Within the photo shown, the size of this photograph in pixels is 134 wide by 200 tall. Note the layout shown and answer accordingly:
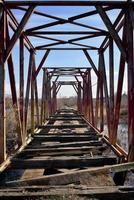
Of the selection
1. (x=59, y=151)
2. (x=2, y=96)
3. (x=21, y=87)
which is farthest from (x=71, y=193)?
(x=21, y=87)

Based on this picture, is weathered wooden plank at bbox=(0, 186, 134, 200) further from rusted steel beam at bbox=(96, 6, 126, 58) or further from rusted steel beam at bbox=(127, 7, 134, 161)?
rusted steel beam at bbox=(96, 6, 126, 58)

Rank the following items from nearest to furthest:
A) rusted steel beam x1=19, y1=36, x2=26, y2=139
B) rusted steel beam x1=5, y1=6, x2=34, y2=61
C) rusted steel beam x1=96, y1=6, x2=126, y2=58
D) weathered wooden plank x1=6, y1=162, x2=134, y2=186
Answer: weathered wooden plank x1=6, y1=162, x2=134, y2=186
rusted steel beam x1=5, y1=6, x2=34, y2=61
rusted steel beam x1=96, y1=6, x2=126, y2=58
rusted steel beam x1=19, y1=36, x2=26, y2=139

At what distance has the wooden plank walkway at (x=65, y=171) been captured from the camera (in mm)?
5688

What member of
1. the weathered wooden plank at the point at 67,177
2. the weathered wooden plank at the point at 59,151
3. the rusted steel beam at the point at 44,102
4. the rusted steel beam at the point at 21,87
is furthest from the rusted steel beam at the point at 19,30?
the rusted steel beam at the point at 44,102

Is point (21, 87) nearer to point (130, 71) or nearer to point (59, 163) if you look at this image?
point (59, 163)

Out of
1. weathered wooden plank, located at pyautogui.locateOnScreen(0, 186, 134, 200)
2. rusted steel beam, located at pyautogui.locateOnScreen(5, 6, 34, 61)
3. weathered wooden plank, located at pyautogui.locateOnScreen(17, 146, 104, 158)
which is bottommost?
weathered wooden plank, located at pyautogui.locateOnScreen(0, 186, 134, 200)

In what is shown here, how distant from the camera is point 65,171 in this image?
26.0 ft

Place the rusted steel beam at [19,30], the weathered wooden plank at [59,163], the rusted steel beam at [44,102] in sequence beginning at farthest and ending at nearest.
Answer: the rusted steel beam at [44,102], the rusted steel beam at [19,30], the weathered wooden plank at [59,163]

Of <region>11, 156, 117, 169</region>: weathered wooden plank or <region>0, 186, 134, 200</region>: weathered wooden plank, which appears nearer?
<region>0, 186, 134, 200</region>: weathered wooden plank

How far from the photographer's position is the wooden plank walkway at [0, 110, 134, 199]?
18.7 ft

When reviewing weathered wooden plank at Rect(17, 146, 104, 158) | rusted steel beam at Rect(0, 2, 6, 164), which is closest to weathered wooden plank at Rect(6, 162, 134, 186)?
rusted steel beam at Rect(0, 2, 6, 164)

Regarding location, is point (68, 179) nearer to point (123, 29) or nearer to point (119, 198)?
point (119, 198)

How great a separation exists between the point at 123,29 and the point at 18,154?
3.17 m

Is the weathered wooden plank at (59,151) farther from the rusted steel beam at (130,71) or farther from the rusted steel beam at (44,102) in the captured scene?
the rusted steel beam at (44,102)
